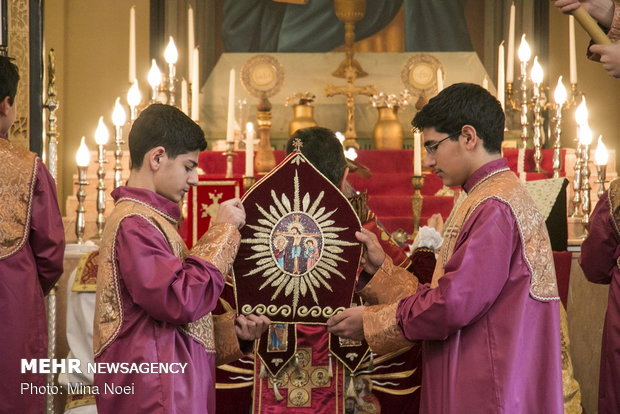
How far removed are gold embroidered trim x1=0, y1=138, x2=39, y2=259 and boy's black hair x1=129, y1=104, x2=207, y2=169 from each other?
0.89 meters

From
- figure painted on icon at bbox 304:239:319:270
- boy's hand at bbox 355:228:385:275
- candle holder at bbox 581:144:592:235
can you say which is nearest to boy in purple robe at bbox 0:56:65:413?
figure painted on icon at bbox 304:239:319:270

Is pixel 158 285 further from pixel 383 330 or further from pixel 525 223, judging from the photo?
pixel 525 223

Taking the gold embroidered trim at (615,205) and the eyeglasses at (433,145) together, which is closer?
the eyeglasses at (433,145)

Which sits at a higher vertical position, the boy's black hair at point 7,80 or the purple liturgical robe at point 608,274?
the boy's black hair at point 7,80

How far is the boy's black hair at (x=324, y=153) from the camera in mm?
3559

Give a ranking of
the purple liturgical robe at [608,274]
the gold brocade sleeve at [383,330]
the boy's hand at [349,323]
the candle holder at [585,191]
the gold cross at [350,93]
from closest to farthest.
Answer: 1. the gold brocade sleeve at [383,330]
2. the boy's hand at [349,323]
3. the purple liturgical robe at [608,274]
4. the candle holder at [585,191]
5. the gold cross at [350,93]

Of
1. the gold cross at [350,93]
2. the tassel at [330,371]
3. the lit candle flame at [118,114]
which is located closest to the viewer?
the tassel at [330,371]

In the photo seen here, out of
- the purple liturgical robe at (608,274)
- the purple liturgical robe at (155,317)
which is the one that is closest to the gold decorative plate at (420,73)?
the purple liturgical robe at (608,274)

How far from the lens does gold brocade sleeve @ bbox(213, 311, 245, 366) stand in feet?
10.3

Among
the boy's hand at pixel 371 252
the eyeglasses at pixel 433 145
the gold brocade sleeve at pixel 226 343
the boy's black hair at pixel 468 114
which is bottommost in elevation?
the gold brocade sleeve at pixel 226 343

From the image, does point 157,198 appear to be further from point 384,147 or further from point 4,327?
point 384,147

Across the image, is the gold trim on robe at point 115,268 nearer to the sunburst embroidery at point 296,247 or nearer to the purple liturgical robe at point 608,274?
the sunburst embroidery at point 296,247

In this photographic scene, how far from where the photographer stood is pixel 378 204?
801cm

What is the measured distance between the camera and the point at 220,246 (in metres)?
2.90
